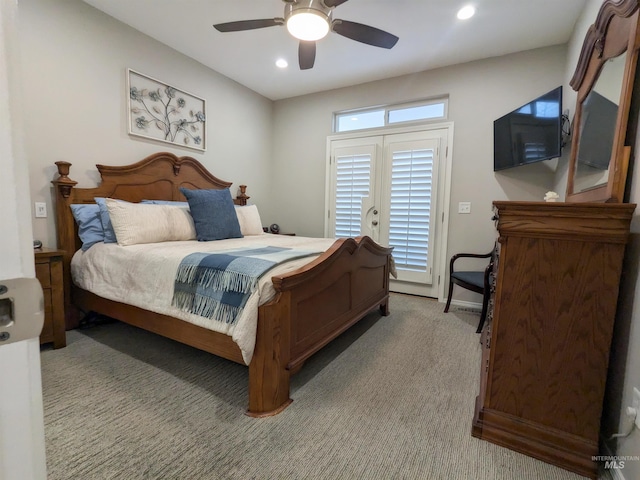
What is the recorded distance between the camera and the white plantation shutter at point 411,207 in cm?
359

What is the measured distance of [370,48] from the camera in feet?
10.0

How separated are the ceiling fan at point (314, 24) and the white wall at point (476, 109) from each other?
5.00ft

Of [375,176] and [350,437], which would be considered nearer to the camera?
[350,437]

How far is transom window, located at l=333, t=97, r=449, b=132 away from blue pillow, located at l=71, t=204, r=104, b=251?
299 cm

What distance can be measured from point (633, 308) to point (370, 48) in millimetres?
2979

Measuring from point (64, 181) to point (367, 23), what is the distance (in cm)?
286

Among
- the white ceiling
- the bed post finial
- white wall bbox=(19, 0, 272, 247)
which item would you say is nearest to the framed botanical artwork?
white wall bbox=(19, 0, 272, 247)

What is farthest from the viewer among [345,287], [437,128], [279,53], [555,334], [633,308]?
[437,128]

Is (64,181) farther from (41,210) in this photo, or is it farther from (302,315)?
(302,315)

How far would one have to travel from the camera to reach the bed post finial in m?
2.35

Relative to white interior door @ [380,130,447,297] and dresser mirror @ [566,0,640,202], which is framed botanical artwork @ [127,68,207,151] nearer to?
A: white interior door @ [380,130,447,297]

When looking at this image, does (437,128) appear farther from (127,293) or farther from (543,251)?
(127,293)

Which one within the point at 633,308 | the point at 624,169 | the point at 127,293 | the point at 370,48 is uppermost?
the point at 370,48

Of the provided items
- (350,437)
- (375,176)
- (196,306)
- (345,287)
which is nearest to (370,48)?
(375,176)
